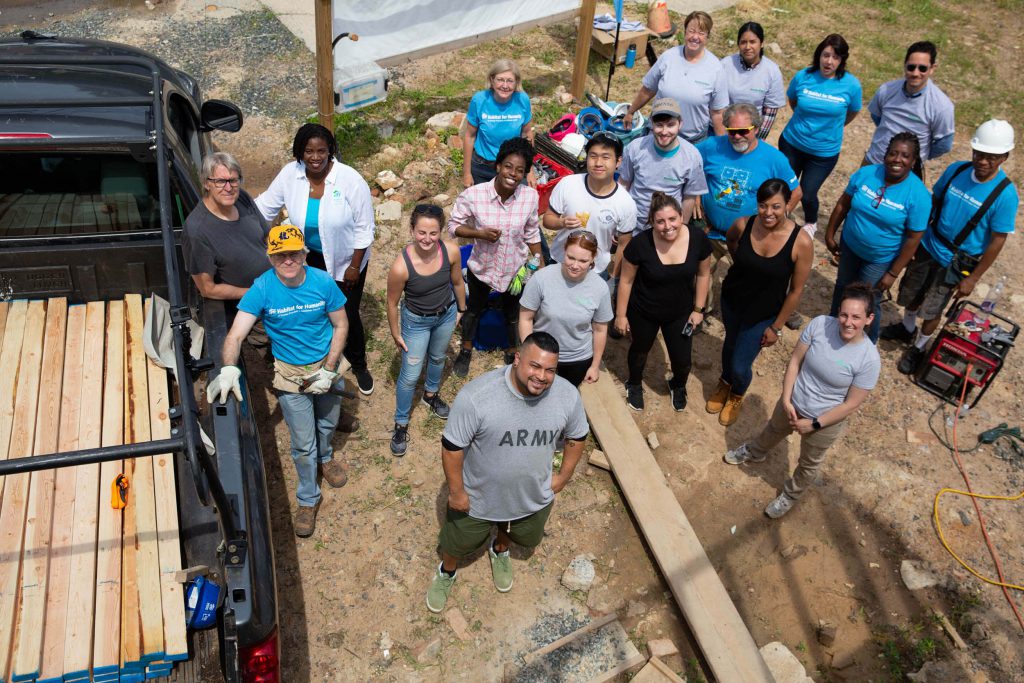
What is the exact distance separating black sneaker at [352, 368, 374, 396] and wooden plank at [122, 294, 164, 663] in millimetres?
1652

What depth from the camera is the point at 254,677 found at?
295cm

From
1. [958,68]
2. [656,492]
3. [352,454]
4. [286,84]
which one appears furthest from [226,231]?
[958,68]

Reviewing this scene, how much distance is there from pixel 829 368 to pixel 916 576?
5.36ft

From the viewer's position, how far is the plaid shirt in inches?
197

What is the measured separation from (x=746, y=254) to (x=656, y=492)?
5.54 ft

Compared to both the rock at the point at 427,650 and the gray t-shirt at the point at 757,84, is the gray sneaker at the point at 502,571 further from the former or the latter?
the gray t-shirt at the point at 757,84

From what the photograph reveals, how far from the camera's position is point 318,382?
4.19 metres

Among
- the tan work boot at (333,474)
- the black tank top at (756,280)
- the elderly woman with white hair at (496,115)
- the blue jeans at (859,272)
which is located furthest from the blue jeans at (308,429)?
the blue jeans at (859,272)

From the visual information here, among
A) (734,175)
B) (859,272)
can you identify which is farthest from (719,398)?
(734,175)

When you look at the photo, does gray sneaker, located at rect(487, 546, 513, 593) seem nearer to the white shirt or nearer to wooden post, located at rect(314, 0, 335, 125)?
the white shirt

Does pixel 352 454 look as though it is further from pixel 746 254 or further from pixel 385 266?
pixel 746 254

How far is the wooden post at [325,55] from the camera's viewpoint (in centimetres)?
657

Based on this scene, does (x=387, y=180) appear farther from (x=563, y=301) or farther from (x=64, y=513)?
(x=64, y=513)

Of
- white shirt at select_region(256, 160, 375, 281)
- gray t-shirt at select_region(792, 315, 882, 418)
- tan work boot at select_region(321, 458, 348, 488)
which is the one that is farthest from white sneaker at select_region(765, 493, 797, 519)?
white shirt at select_region(256, 160, 375, 281)
